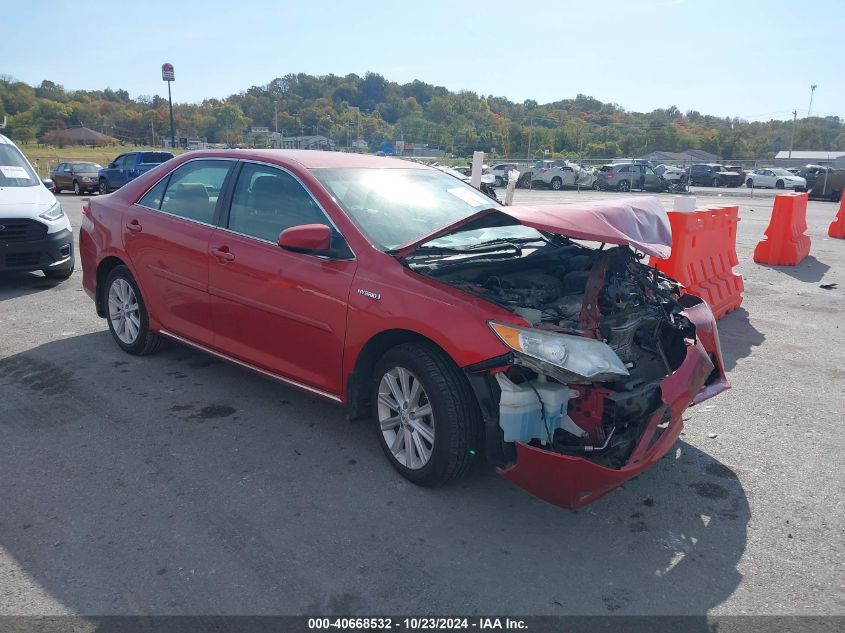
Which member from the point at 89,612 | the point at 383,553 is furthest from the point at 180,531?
the point at 383,553

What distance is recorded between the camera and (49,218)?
8.52 metres

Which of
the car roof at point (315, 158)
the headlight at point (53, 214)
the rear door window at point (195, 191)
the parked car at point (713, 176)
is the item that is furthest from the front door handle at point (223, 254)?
the parked car at point (713, 176)

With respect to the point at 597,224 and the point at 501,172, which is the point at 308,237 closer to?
the point at 597,224

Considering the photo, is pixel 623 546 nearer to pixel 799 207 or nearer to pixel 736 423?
pixel 736 423

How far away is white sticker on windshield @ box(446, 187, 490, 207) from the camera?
4.90 meters

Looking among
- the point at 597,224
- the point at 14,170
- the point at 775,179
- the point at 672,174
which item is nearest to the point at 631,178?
the point at 672,174

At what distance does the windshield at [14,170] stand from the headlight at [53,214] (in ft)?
2.02

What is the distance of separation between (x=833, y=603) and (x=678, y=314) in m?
1.80

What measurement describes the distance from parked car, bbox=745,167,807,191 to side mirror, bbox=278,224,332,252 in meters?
39.5

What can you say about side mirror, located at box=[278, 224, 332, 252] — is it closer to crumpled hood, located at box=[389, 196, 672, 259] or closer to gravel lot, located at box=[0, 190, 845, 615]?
crumpled hood, located at box=[389, 196, 672, 259]

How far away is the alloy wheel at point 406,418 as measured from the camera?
367 centimetres

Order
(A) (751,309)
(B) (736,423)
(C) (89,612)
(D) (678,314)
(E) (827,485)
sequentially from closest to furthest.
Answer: (C) (89,612) → (E) (827,485) → (D) (678,314) → (B) (736,423) → (A) (751,309)

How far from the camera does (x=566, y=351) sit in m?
3.33

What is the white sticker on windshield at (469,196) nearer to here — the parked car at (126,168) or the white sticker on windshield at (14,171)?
the white sticker on windshield at (14,171)
